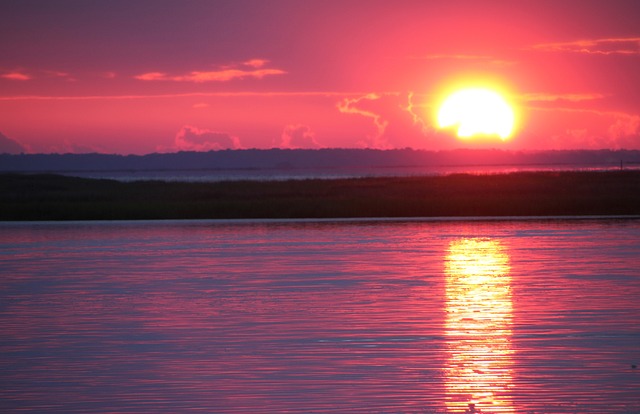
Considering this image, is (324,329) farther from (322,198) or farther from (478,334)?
(322,198)

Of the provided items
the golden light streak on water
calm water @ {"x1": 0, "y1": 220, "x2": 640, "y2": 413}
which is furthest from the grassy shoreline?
the golden light streak on water

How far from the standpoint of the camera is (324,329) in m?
12.7

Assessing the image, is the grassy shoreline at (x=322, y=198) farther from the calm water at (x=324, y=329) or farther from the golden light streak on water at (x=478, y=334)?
the golden light streak on water at (x=478, y=334)

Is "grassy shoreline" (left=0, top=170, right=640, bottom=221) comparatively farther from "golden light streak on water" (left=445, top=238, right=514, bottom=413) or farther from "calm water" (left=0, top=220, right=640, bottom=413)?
"golden light streak on water" (left=445, top=238, right=514, bottom=413)

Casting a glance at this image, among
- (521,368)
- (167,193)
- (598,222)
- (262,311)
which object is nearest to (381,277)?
(262,311)

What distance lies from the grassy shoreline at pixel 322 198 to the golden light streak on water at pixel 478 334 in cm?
1789

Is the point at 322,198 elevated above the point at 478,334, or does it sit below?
above

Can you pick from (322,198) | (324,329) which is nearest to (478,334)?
(324,329)

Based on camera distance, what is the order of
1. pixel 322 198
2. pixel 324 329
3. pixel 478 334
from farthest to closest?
pixel 322 198
pixel 324 329
pixel 478 334

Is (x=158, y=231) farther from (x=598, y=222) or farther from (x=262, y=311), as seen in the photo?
(x=262, y=311)

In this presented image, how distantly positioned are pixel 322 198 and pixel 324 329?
119 feet

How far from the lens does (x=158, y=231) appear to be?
105 feet

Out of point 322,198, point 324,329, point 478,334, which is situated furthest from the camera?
point 322,198

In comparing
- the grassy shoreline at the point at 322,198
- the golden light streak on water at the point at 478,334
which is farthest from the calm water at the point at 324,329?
the grassy shoreline at the point at 322,198
